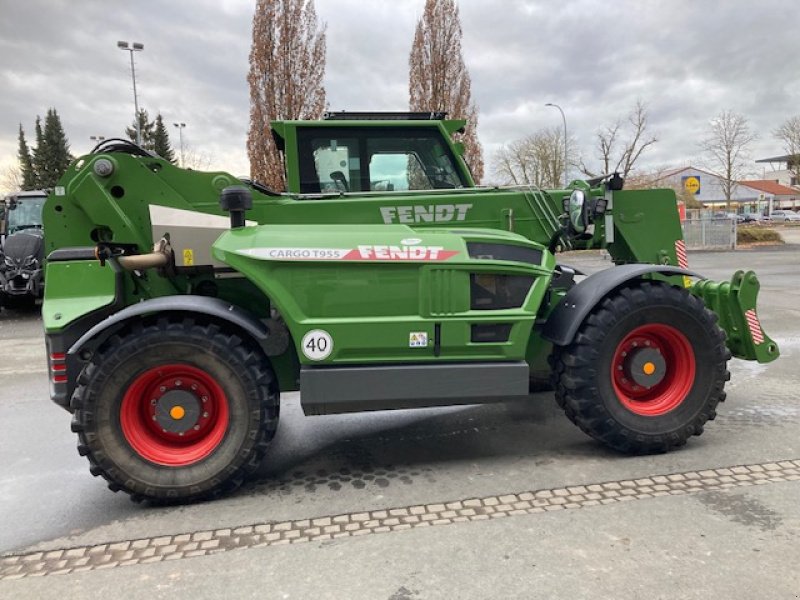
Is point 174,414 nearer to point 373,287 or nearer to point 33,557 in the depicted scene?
point 33,557

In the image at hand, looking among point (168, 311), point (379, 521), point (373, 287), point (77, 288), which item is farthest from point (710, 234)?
point (77, 288)

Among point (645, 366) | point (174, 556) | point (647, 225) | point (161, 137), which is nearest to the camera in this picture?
point (174, 556)

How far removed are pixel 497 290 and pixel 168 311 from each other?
205cm

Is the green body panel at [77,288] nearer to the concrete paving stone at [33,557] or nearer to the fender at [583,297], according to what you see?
the concrete paving stone at [33,557]

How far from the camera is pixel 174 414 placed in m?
3.63

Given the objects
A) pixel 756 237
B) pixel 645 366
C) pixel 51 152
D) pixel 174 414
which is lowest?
pixel 174 414

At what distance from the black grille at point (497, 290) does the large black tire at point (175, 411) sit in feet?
4.54

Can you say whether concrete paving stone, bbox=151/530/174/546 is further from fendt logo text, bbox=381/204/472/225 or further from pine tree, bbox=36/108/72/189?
pine tree, bbox=36/108/72/189

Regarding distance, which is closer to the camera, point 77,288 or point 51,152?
point 77,288

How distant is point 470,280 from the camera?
3.77 m

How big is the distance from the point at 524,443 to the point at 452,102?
22200 millimetres

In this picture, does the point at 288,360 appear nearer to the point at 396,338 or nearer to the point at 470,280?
the point at 396,338

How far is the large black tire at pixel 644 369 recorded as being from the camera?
3951mm

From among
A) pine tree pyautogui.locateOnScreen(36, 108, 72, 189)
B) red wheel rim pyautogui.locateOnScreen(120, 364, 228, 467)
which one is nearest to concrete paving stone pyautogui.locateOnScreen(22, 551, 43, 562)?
red wheel rim pyautogui.locateOnScreen(120, 364, 228, 467)
